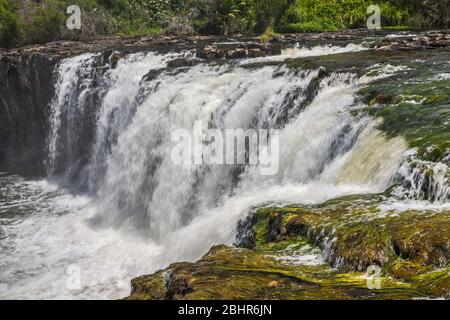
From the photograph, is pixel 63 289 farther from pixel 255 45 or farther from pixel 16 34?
pixel 16 34

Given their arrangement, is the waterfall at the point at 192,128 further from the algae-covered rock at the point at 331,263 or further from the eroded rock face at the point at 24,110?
the eroded rock face at the point at 24,110

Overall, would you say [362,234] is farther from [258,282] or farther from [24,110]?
[24,110]

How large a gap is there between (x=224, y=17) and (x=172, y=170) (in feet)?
77.9

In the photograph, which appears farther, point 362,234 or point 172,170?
point 172,170

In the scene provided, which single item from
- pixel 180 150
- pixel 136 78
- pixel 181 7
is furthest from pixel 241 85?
pixel 181 7

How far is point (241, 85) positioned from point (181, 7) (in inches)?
1138

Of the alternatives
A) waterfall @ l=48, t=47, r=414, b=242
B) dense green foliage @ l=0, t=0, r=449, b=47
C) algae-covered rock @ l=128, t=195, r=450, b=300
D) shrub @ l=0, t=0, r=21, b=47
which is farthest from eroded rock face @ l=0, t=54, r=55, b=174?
algae-covered rock @ l=128, t=195, r=450, b=300

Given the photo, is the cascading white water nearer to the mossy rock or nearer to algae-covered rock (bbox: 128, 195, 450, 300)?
the mossy rock

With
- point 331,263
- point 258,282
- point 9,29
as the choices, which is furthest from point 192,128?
point 9,29

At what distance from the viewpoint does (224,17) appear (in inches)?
1476

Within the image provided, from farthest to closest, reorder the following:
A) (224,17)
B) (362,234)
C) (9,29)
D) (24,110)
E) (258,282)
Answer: (224,17) → (9,29) → (24,110) → (362,234) → (258,282)

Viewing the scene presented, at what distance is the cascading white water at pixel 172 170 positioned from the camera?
11008 millimetres

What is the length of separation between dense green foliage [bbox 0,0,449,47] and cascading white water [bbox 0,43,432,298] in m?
14.9

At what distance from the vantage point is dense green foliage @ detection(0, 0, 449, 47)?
109 ft
